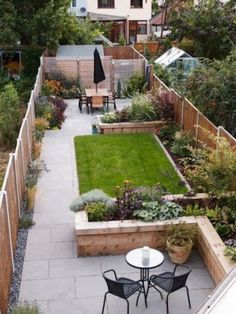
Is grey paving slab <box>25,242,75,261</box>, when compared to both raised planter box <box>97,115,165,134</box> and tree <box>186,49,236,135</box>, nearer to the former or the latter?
tree <box>186,49,236,135</box>

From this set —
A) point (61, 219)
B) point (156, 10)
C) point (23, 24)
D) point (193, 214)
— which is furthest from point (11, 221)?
point (156, 10)

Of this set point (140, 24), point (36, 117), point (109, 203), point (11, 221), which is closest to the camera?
point (11, 221)

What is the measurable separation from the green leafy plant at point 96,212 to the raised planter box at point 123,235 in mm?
138

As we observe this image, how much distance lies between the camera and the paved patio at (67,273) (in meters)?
7.71

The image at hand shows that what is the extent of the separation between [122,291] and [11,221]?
2832 millimetres

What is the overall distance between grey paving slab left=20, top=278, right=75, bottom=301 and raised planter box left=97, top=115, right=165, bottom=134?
9200mm

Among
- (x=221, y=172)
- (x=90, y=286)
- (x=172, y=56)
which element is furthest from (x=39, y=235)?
(x=172, y=56)

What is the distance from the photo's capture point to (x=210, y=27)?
25.5m

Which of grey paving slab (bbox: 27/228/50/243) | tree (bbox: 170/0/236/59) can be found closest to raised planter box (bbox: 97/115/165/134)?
grey paving slab (bbox: 27/228/50/243)

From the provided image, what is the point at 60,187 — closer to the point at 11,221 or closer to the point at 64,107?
the point at 11,221

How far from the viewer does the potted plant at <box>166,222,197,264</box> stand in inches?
346

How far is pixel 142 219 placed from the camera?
927 centimetres

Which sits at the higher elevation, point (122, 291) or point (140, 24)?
point (140, 24)

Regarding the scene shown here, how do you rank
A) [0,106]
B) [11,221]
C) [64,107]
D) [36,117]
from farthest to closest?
[64,107] < [36,117] < [0,106] < [11,221]
